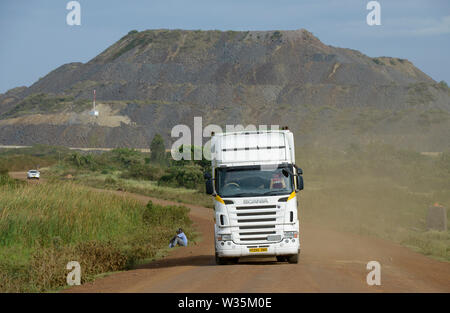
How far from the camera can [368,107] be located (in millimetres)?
149625

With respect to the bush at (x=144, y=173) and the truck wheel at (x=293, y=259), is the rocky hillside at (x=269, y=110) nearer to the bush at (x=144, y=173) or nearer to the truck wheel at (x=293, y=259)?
the bush at (x=144, y=173)

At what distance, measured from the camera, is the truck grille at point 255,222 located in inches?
677

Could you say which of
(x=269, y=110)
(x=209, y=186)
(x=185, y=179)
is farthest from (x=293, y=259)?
(x=269, y=110)

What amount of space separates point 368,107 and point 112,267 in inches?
5364

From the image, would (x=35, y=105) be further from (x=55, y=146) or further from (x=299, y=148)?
(x=299, y=148)

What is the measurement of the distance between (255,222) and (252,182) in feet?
3.86

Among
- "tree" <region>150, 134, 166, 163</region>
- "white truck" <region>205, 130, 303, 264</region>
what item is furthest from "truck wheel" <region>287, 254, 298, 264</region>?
"tree" <region>150, 134, 166, 163</region>

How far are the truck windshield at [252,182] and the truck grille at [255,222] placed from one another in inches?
17.2

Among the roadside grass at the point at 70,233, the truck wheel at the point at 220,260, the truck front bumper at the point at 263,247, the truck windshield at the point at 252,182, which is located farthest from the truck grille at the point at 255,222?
the roadside grass at the point at 70,233

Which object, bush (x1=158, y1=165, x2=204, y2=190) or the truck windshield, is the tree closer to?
bush (x1=158, y1=165, x2=204, y2=190)

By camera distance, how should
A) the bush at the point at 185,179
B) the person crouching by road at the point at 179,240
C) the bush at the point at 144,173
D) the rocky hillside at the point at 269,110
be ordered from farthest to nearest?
1. the rocky hillside at the point at 269,110
2. the bush at the point at 144,173
3. the bush at the point at 185,179
4. the person crouching by road at the point at 179,240

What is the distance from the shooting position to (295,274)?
50.5 ft

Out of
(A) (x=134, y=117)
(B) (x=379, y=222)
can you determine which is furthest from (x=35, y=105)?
(B) (x=379, y=222)

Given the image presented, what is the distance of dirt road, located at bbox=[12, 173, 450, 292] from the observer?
13.6 metres
